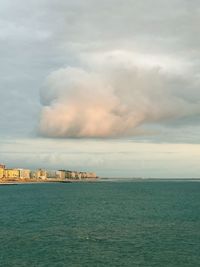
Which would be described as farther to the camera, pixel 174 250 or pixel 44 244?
pixel 44 244

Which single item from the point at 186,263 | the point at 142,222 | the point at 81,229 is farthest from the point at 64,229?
the point at 186,263

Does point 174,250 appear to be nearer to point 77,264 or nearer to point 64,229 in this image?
point 77,264

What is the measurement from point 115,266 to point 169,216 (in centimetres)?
6109

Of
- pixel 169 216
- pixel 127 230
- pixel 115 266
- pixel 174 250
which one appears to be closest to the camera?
pixel 115 266

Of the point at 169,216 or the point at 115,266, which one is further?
the point at 169,216

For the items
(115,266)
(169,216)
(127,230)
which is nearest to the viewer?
(115,266)

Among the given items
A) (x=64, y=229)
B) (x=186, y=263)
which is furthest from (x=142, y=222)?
(x=186, y=263)

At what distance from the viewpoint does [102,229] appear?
9188 cm

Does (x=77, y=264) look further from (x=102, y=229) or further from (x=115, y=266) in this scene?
(x=102, y=229)

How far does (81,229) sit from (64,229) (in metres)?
3.63

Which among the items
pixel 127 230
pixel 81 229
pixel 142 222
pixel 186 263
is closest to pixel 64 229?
pixel 81 229

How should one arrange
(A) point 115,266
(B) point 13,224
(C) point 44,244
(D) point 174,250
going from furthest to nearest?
(B) point 13,224 → (C) point 44,244 → (D) point 174,250 → (A) point 115,266

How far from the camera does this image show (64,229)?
92.4m

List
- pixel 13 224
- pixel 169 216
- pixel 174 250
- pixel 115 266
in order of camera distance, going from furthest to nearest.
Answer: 1. pixel 169 216
2. pixel 13 224
3. pixel 174 250
4. pixel 115 266
